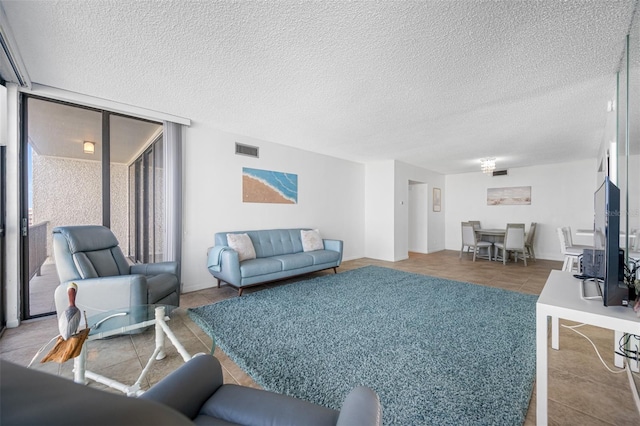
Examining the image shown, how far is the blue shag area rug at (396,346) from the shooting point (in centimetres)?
150

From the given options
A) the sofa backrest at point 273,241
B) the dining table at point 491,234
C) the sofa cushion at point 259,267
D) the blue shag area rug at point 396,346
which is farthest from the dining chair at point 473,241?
the sofa cushion at point 259,267

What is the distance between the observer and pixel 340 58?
2.07 meters

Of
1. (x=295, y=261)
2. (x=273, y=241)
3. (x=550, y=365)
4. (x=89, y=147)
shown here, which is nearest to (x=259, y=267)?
(x=295, y=261)

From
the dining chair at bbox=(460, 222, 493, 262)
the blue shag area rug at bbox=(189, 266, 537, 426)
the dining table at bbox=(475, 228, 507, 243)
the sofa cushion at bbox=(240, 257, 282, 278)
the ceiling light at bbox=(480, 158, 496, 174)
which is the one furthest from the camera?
the dining table at bbox=(475, 228, 507, 243)

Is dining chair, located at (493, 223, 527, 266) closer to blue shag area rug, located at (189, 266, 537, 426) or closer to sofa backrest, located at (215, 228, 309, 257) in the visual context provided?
blue shag area rug, located at (189, 266, 537, 426)

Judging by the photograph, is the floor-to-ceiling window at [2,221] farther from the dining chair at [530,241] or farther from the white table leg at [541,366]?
the dining chair at [530,241]

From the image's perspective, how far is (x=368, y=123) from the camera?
358 centimetres

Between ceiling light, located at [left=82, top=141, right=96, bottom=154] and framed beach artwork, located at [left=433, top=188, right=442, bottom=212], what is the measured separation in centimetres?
751

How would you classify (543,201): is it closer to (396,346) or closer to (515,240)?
(515,240)

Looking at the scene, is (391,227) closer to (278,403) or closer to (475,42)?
(475,42)

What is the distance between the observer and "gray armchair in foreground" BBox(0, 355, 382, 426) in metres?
0.30

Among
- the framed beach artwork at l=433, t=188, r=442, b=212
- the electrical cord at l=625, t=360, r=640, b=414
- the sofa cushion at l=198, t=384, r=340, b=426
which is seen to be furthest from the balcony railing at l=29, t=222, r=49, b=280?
the framed beach artwork at l=433, t=188, r=442, b=212

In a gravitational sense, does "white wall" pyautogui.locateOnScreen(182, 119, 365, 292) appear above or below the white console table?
above

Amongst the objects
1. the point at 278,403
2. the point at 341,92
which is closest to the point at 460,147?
the point at 341,92
